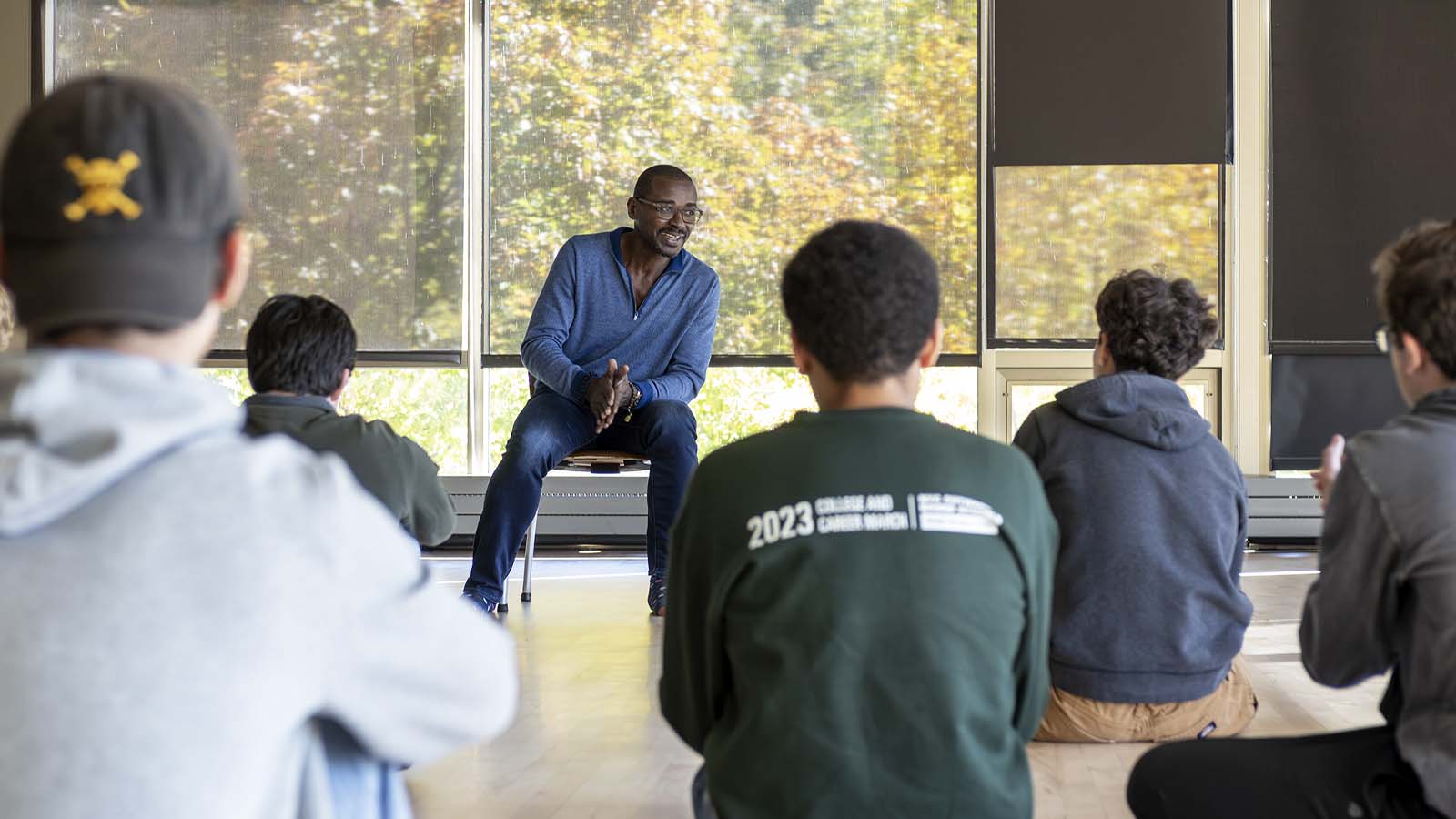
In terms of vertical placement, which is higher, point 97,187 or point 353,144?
point 353,144

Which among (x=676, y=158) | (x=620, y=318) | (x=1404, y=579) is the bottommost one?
(x=1404, y=579)

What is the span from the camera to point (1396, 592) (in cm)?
131

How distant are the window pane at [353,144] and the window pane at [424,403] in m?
0.14

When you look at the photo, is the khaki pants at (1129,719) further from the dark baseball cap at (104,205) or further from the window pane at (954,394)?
the window pane at (954,394)

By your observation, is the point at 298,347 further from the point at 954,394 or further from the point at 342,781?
the point at 954,394

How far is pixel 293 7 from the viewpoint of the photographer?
5953 millimetres

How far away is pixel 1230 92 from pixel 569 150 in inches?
112

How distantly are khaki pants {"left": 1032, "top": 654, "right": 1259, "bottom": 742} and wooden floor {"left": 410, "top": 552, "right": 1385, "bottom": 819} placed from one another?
0.03 m

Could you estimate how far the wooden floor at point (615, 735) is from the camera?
2068mm

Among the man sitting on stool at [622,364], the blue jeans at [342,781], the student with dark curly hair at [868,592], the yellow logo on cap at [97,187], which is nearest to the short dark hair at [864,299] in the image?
the student with dark curly hair at [868,592]

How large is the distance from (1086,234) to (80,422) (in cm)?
545

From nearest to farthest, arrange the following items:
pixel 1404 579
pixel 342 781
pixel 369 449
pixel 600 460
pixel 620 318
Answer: pixel 342 781 → pixel 1404 579 → pixel 369 449 → pixel 600 460 → pixel 620 318

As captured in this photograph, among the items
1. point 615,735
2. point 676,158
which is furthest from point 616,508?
point 615,735

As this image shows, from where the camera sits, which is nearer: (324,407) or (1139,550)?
(324,407)
